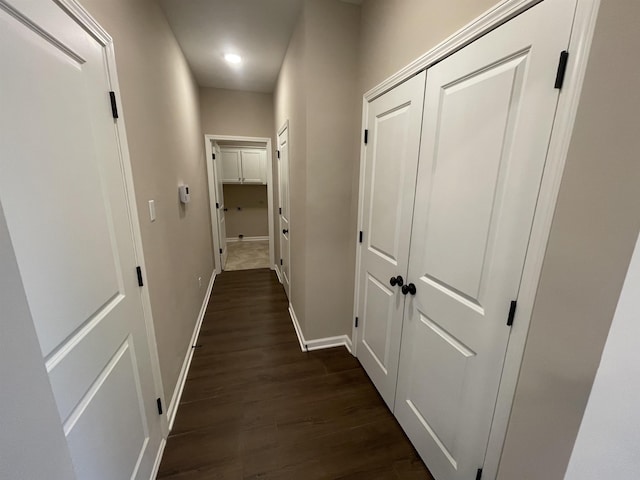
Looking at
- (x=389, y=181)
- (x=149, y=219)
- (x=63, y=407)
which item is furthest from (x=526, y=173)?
(x=149, y=219)

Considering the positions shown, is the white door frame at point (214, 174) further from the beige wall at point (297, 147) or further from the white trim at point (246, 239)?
the white trim at point (246, 239)

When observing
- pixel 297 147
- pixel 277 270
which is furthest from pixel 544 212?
pixel 277 270

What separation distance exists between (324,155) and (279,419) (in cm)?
189

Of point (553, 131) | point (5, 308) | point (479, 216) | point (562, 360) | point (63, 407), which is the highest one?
point (553, 131)

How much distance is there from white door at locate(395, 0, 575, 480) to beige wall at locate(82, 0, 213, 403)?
4.83 feet

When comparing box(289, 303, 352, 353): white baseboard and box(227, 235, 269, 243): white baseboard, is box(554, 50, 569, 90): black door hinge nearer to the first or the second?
box(289, 303, 352, 353): white baseboard

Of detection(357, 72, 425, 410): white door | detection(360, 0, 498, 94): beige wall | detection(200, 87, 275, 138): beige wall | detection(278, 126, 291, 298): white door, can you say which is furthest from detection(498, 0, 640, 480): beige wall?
detection(200, 87, 275, 138): beige wall

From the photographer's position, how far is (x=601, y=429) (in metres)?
0.64

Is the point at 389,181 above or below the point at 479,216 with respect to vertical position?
above

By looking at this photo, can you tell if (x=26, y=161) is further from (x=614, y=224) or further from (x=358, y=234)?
(x=358, y=234)

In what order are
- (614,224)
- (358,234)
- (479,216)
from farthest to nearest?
1. (358,234)
2. (479,216)
3. (614,224)

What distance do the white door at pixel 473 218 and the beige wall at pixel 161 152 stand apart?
1.47m

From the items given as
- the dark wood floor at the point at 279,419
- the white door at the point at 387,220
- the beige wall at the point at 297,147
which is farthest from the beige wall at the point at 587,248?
the beige wall at the point at 297,147

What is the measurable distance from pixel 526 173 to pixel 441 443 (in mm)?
1304
